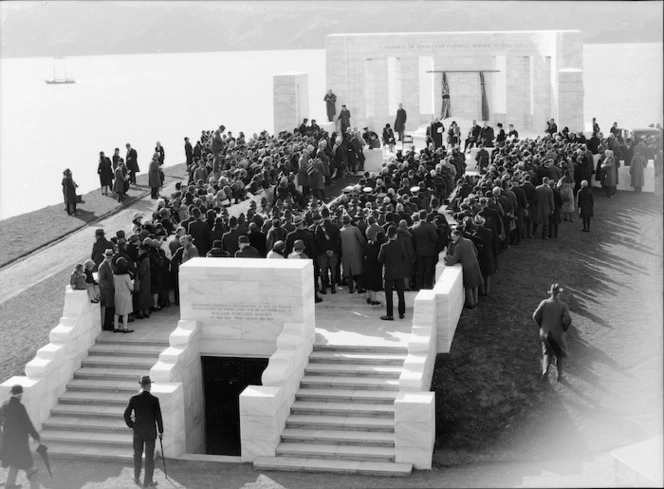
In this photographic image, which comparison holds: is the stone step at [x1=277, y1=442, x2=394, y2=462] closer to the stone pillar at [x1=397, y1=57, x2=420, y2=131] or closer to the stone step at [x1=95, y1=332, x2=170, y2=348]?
the stone step at [x1=95, y1=332, x2=170, y2=348]

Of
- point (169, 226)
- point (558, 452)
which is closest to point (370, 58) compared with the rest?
point (169, 226)

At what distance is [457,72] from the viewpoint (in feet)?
147

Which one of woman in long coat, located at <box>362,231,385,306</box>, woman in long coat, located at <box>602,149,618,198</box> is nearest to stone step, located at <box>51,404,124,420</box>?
woman in long coat, located at <box>362,231,385,306</box>

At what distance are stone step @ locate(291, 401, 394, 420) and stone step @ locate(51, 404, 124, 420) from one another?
2.96m

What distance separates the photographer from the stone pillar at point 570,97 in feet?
131

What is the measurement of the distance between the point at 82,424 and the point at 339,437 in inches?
171

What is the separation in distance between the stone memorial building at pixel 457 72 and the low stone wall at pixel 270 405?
27179 mm

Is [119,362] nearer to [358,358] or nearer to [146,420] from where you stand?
[146,420]

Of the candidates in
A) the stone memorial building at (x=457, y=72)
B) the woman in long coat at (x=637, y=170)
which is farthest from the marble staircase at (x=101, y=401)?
the stone memorial building at (x=457, y=72)

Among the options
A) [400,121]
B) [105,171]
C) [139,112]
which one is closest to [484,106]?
[400,121]

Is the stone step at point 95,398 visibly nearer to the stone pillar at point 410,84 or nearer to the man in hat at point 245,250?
the man in hat at point 245,250

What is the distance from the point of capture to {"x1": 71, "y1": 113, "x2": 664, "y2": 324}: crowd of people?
21.1 m

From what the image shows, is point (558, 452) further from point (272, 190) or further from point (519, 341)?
point (272, 190)

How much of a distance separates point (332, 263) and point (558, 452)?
6569mm
